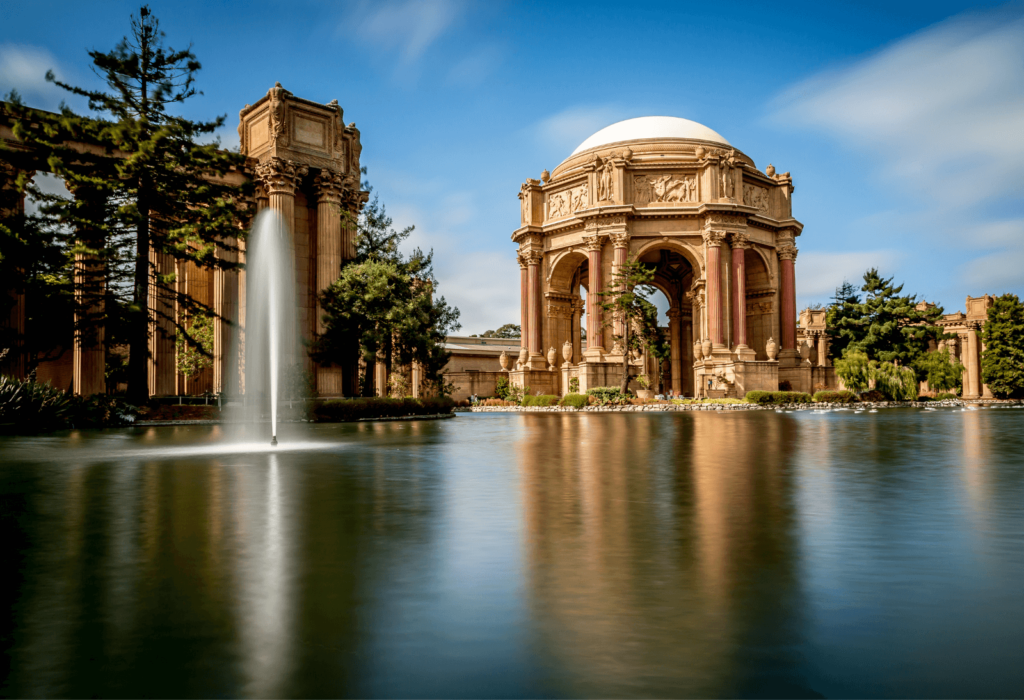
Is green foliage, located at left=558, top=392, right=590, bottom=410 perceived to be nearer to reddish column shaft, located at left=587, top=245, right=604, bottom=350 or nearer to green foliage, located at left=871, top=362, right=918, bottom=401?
reddish column shaft, located at left=587, top=245, right=604, bottom=350

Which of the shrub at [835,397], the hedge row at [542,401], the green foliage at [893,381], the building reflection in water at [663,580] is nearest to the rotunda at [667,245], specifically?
A: the hedge row at [542,401]

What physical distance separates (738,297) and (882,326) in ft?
42.5

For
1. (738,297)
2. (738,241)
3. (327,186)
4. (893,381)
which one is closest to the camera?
(327,186)

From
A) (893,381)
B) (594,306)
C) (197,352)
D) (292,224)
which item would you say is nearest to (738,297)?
(594,306)

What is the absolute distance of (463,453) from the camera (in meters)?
12.7

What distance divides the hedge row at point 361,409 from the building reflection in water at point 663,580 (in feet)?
57.3

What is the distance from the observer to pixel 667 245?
5297cm

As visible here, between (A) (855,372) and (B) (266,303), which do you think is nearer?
(B) (266,303)

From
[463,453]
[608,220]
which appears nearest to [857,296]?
[608,220]

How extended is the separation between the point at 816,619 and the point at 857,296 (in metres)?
61.7

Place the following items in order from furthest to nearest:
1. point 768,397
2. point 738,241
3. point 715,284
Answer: point 738,241 → point 715,284 → point 768,397

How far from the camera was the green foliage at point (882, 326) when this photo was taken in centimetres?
5484

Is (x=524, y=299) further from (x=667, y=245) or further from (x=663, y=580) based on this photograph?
(x=663, y=580)

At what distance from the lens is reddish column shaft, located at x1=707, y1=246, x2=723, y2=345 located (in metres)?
50.8
